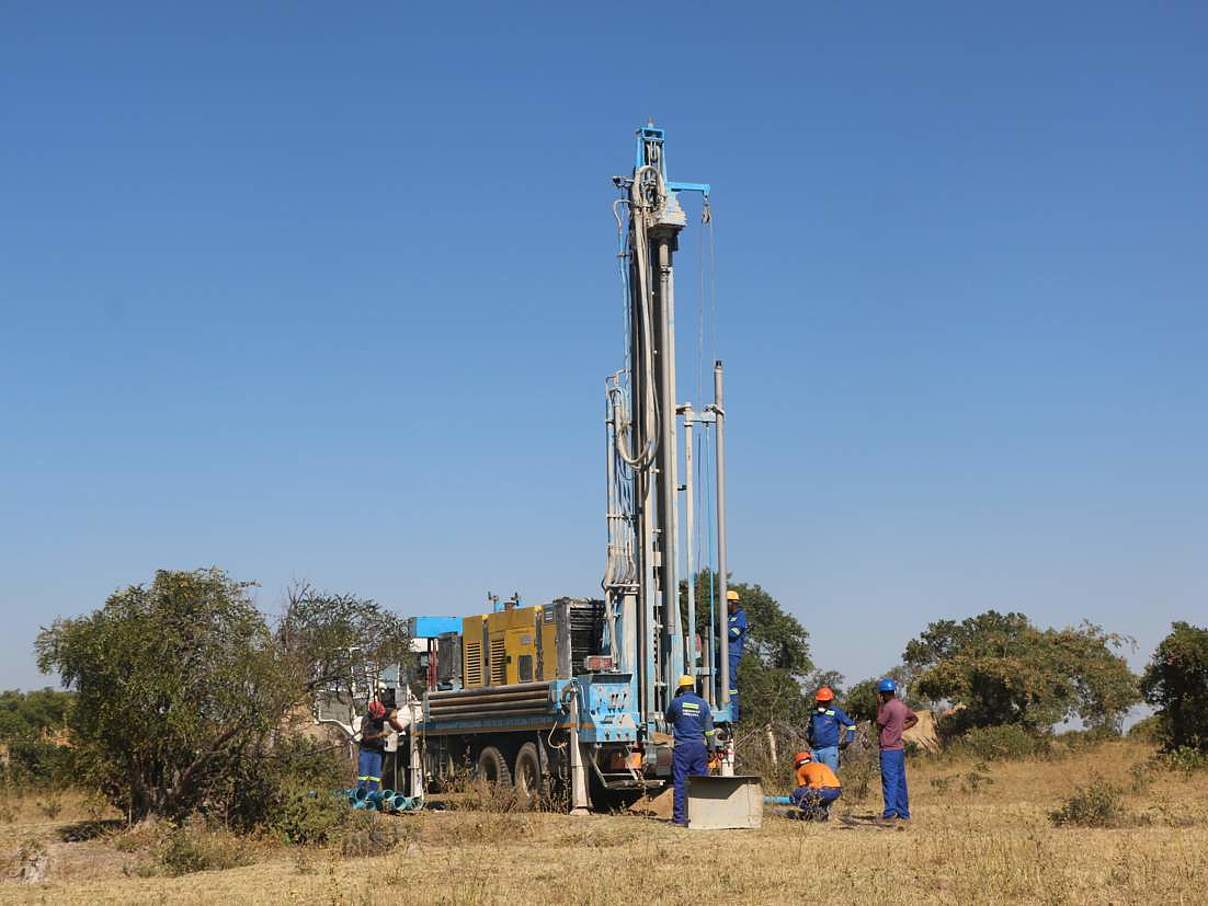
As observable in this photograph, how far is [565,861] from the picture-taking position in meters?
14.5

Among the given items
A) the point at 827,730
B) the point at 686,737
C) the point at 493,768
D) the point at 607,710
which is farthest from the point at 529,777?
the point at 827,730

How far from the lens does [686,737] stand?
60.8 ft

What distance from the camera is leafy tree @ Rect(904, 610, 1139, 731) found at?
41406 mm

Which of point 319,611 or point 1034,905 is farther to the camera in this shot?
point 319,611

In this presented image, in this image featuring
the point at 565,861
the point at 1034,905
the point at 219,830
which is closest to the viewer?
the point at 1034,905

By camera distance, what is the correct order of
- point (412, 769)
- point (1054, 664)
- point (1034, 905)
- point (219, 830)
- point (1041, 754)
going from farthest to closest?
point (1054, 664)
point (1041, 754)
point (412, 769)
point (219, 830)
point (1034, 905)

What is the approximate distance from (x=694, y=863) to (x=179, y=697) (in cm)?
621

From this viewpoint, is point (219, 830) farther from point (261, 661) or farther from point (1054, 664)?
point (1054, 664)

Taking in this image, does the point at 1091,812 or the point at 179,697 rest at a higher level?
the point at 179,697

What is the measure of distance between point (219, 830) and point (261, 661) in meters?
1.88

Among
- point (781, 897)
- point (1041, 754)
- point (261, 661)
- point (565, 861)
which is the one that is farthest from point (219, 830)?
point (1041, 754)

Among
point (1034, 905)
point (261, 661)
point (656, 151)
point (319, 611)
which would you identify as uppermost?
point (656, 151)

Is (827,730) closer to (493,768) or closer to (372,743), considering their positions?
(493,768)

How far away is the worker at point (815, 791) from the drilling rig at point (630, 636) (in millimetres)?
1746
